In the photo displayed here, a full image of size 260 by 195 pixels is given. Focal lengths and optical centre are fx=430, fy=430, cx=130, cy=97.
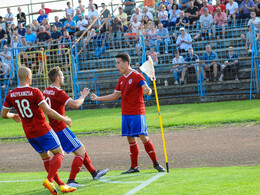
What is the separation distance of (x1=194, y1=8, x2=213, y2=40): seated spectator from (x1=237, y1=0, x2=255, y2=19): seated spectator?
1.36m

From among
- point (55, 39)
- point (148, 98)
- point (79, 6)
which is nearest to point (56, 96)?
point (148, 98)

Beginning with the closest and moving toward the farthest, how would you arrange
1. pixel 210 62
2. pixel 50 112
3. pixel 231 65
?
pixel 50 112, pixel 231 65, pixel 210 62

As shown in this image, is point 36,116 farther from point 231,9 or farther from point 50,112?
point 231,9

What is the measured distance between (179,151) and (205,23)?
11080 millimetres

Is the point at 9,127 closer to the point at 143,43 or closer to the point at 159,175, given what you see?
the point at 143,43

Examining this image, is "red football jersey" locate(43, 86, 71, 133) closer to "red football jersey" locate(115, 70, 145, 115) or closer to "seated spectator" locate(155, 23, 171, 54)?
"red football jersey" locate(115, 70, 145, 115)

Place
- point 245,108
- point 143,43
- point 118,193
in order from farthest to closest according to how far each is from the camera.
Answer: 1. point 143,43
2. point 245,108
3. point 118,193

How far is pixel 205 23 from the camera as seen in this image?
1986 centimetres

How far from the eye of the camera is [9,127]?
16.4m

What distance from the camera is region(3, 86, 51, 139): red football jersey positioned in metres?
6.49

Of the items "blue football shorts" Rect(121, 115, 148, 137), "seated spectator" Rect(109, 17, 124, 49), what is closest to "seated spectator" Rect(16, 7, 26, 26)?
"seated spectator" Rect(109, 17, 124, 49)

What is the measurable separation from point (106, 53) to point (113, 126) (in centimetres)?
794

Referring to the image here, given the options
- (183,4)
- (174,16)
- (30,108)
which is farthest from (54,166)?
(183,4)

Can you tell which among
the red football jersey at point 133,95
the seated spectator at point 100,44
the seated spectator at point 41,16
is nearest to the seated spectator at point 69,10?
the seated spectator at point 41,16
